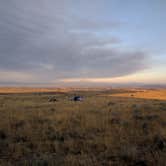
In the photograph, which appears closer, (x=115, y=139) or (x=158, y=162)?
(x=158, y=162)

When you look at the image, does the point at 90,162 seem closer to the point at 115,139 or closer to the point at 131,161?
the point at 131,161

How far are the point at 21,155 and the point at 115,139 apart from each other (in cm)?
353

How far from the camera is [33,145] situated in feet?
24.8

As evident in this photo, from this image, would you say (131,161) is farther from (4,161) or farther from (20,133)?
(20,133)

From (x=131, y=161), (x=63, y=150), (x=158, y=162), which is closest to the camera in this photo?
(x=158, y=162)

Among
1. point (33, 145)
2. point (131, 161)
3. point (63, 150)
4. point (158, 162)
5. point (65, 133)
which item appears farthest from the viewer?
point (65, 133)

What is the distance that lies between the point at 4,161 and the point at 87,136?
365 cm

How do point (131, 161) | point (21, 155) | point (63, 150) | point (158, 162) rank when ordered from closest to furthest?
point (158, 162) → point (131, 161) → point (21, 155) → point (63, 150)

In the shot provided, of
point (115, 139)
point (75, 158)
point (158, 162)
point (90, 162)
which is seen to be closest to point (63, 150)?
point (75, 158)

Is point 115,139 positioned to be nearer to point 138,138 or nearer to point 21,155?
point 138,138

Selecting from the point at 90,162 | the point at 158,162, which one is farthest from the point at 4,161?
the point at 158,162

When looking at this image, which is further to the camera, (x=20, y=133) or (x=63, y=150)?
(x=20, y=133)

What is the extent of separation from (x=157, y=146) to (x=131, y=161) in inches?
63.4

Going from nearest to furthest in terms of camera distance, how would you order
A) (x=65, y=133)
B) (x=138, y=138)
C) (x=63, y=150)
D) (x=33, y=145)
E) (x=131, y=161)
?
1. (x=131, y=161)
2. (x=63, y=150)
3. (x=33, y=145)
4. (x=138, y=138)
5. (x=65, y=133)
